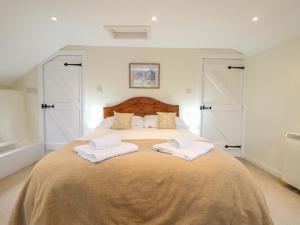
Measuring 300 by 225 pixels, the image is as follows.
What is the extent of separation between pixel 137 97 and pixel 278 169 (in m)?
2.69

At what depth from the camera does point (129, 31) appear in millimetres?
3143

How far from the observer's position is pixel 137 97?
368 cm

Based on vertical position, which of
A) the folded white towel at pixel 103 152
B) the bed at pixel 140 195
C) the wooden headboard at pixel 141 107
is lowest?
the bed at pixel 140 195

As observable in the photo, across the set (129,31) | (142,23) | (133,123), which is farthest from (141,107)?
(142,23)

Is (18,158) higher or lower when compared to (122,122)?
lower

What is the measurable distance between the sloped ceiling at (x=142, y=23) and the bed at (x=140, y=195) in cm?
187

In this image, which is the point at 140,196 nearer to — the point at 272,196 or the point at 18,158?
the point at 272,196

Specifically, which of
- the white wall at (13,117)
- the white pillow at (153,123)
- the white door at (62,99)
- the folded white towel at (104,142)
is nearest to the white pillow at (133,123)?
the white pillow at (153,123)

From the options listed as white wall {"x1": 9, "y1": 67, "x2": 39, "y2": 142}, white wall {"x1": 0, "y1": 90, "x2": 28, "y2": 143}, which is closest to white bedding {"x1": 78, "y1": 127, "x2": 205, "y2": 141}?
white wall {"x1": 9, "y1": 67, "x2": 39, "y2": 142}

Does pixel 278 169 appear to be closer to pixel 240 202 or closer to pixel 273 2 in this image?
pixel 240 202

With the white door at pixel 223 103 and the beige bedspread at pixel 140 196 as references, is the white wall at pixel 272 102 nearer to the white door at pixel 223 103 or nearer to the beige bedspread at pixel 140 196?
the white door at pixel 223 103

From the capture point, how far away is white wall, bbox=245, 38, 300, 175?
2.64 metres

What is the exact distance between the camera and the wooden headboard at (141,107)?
3.61m

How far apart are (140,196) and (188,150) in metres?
0.60
